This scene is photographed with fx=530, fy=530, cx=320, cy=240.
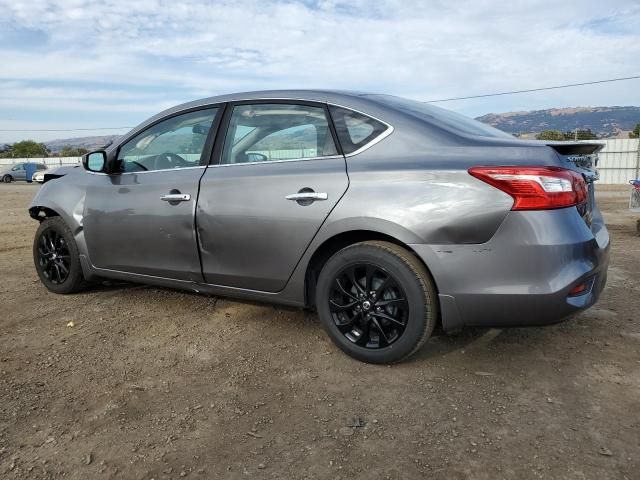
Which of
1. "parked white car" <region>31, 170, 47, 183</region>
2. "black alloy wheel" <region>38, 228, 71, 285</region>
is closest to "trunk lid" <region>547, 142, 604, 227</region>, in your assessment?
Result: "black alloy wheel" <region>38, 228, 71, 285</region>

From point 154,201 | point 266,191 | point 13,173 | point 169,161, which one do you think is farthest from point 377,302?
point 13,173

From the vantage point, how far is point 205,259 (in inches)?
140

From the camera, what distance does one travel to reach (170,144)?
12.9ft

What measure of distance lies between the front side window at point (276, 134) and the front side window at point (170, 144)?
0.81ft

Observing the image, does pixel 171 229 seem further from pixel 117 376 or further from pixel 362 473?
pixel 362 473

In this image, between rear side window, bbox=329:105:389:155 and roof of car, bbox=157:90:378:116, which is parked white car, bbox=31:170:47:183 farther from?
rear side window, bbox=329:105:389:155

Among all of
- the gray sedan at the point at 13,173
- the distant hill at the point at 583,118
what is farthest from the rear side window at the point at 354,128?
the distant hill at the point at 583,118

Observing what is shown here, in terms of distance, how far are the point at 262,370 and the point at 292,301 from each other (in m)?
0.47

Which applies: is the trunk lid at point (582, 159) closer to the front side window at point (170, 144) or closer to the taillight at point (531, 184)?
the taillight at point (531, 184)

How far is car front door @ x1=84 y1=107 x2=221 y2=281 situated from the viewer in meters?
3.64

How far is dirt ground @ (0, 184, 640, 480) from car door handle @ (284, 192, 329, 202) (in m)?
0.97

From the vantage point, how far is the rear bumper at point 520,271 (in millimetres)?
2605

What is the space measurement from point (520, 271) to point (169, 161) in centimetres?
256

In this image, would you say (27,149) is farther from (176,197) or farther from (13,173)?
(176,197)
